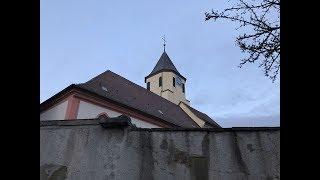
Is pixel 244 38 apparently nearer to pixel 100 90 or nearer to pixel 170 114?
pixel 100 90

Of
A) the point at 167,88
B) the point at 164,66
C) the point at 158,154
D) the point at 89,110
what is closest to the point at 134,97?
the point at 89,110

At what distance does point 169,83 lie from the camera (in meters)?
45.6

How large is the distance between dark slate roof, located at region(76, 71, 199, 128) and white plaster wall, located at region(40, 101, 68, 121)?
1513 millimetres

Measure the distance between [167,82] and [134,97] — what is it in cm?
1651

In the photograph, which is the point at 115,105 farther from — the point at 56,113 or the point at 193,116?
the point at 193,116

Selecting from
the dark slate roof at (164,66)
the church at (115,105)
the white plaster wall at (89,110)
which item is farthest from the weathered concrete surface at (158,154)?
the dark slate roof at (164,66)

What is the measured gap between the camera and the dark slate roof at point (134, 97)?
25.4 m

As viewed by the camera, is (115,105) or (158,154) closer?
(158,154)

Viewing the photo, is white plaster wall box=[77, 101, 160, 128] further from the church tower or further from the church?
the church tower

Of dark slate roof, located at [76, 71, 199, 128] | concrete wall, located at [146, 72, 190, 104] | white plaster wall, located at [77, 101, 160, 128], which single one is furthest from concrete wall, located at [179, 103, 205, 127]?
white plaster wall, located at [77, 101, 160, 128]

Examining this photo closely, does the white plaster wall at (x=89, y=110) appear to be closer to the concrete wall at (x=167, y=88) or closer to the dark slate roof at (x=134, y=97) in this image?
the dark slate roof at (x=134, y=97)

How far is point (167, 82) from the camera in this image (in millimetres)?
45656

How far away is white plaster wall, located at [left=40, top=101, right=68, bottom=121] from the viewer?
22.2 meters
